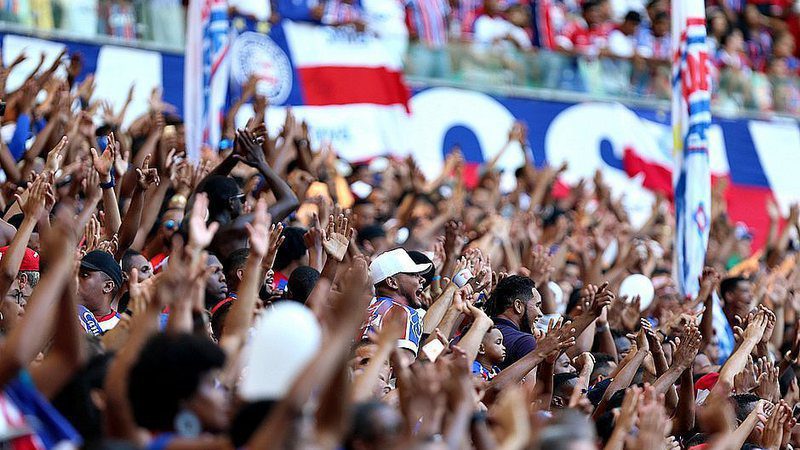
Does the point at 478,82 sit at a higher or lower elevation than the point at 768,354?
lower

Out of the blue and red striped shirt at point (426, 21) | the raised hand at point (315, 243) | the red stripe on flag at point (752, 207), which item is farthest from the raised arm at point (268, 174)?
the red stripe on flag at point (752, 207)

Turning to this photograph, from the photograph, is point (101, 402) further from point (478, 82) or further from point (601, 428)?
point (478, 82)

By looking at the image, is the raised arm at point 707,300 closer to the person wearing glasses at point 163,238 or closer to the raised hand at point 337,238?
the raised hand at point 337,238

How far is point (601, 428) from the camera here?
17.4 ft

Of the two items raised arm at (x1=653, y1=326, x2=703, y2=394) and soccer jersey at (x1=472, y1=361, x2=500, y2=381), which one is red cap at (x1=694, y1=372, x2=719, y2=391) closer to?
raised arm at (x1=653, y1=326, x2=703, y2=394)

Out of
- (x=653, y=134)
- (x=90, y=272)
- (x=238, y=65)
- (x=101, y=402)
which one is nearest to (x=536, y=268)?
(x=90, y=272)

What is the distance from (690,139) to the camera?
9.35 metres

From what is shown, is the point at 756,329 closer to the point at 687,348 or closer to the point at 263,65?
the point at 687,348

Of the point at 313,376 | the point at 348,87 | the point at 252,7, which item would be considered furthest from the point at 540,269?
the point at 252,7

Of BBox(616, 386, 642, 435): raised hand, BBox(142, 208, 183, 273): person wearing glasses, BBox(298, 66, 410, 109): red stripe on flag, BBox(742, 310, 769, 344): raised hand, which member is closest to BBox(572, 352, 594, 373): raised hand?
BBox(742, 310, 769, 344): raised hand

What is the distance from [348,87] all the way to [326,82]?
0.76 feet

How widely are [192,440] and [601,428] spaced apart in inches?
87.9

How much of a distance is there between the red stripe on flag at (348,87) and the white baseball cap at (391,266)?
689cm

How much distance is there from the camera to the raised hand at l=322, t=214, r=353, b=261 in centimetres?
643
